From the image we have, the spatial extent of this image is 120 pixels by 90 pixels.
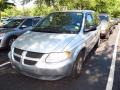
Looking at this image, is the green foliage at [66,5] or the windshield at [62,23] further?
the green foliage at [66,5]

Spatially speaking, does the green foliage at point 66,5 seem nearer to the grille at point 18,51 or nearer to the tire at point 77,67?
the tire at point 77,67

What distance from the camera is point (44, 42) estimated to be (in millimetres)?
5273

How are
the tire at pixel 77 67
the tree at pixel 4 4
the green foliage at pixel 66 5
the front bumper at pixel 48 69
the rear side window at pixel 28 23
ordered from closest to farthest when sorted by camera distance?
the front bumper at pixel 48 69 → the tire at pixel 77 67 → the rear side window at pixel 28 23 → the green foliage at pixel 66 5 → the tree at pixel 4 4

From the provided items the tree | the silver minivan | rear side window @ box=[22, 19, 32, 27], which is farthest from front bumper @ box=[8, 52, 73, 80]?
the tree

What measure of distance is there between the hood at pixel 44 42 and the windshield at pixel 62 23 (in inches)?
15.0

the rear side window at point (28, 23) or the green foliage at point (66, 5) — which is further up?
the rear side window at point (28, 23)

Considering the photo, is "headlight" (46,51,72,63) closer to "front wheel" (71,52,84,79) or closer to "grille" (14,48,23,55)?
"front wheel" (71,52,84,79)

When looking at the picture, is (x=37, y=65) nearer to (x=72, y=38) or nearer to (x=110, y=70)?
(x=72, y=38)

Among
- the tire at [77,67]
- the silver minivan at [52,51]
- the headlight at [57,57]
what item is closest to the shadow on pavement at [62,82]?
the tire at [77,67]

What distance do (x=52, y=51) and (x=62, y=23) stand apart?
1.70 meters

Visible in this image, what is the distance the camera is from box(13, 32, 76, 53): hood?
5004mm

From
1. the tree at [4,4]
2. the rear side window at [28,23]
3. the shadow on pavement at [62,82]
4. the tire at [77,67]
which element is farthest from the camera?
the tree at [4,4]

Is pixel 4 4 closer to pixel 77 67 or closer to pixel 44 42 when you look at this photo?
pixel 44 42

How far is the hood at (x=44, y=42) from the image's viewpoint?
5.00m
